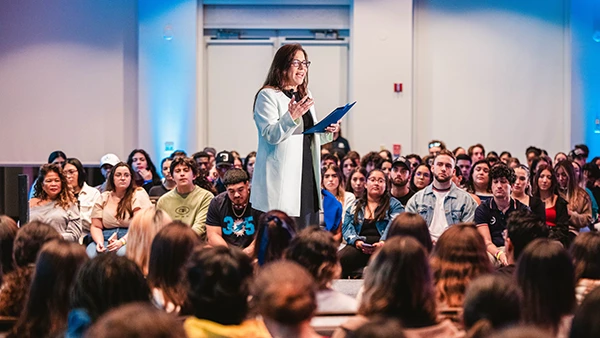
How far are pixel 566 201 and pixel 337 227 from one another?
1845 millimetres

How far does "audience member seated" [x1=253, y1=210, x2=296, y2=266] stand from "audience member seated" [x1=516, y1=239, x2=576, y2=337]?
1.29 metres

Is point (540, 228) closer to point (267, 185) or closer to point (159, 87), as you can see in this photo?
point (267, 185)

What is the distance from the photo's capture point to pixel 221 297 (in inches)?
95.7

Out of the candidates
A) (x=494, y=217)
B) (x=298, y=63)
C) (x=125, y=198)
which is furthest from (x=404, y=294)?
(x=125, y=198)

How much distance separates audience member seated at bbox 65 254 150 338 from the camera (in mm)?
2520

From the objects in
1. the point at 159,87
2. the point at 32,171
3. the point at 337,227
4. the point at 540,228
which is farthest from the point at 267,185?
the point at 32,171

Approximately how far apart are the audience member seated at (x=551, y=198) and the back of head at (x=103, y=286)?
13.3 ft

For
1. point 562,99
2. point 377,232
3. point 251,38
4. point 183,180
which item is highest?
point 251,38

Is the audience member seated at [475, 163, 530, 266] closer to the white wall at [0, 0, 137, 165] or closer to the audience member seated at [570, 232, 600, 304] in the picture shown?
the audience member seated at [570, 232, 600, 304]

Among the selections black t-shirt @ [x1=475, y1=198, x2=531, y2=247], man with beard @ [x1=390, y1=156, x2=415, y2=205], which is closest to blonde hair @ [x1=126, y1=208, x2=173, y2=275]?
black t-shirt @ [x1=475, y1=198, x2=531, y2=247]

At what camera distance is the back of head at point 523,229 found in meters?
3.86

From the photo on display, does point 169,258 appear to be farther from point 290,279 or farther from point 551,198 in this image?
point 551,198

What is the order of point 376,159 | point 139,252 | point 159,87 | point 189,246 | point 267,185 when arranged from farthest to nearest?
point 159,87
point 376,159
point 267,185
point 139,252
point 189,246

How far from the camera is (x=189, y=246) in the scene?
320cm
